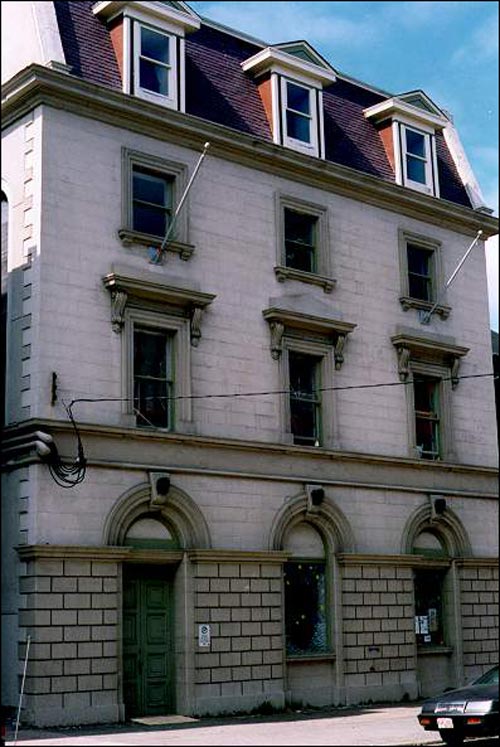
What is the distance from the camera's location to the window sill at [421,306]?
3164 centimetres

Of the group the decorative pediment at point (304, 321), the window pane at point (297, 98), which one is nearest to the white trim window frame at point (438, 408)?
the decorative pediment at point (304, 321)

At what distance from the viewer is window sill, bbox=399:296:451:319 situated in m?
31.6

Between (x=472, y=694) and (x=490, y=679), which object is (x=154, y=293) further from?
(x=472, y=694)

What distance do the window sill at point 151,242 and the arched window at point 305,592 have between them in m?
7.06

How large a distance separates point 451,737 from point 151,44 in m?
16.9

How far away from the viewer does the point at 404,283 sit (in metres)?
31.8

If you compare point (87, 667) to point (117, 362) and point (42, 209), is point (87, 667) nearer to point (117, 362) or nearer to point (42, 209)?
point (117, 362)

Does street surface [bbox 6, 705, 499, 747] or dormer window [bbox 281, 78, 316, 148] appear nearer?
street surface [bbox 6, 705, 499, 747]

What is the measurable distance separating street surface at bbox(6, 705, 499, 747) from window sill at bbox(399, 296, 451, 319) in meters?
11.2

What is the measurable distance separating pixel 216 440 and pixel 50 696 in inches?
265

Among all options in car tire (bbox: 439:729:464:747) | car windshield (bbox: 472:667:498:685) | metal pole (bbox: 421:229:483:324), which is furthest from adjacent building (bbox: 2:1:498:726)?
car tire (bbox: 439:729:464:747)

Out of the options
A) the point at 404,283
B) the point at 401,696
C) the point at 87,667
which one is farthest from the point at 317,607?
the point at 404,283

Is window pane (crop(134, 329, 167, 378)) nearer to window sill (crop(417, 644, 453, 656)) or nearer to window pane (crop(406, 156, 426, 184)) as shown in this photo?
window sill (crop(417, 644, 453, 656))

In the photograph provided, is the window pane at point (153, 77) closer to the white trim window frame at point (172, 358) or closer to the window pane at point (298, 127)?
Answer: the window pane at point (298, 127)
